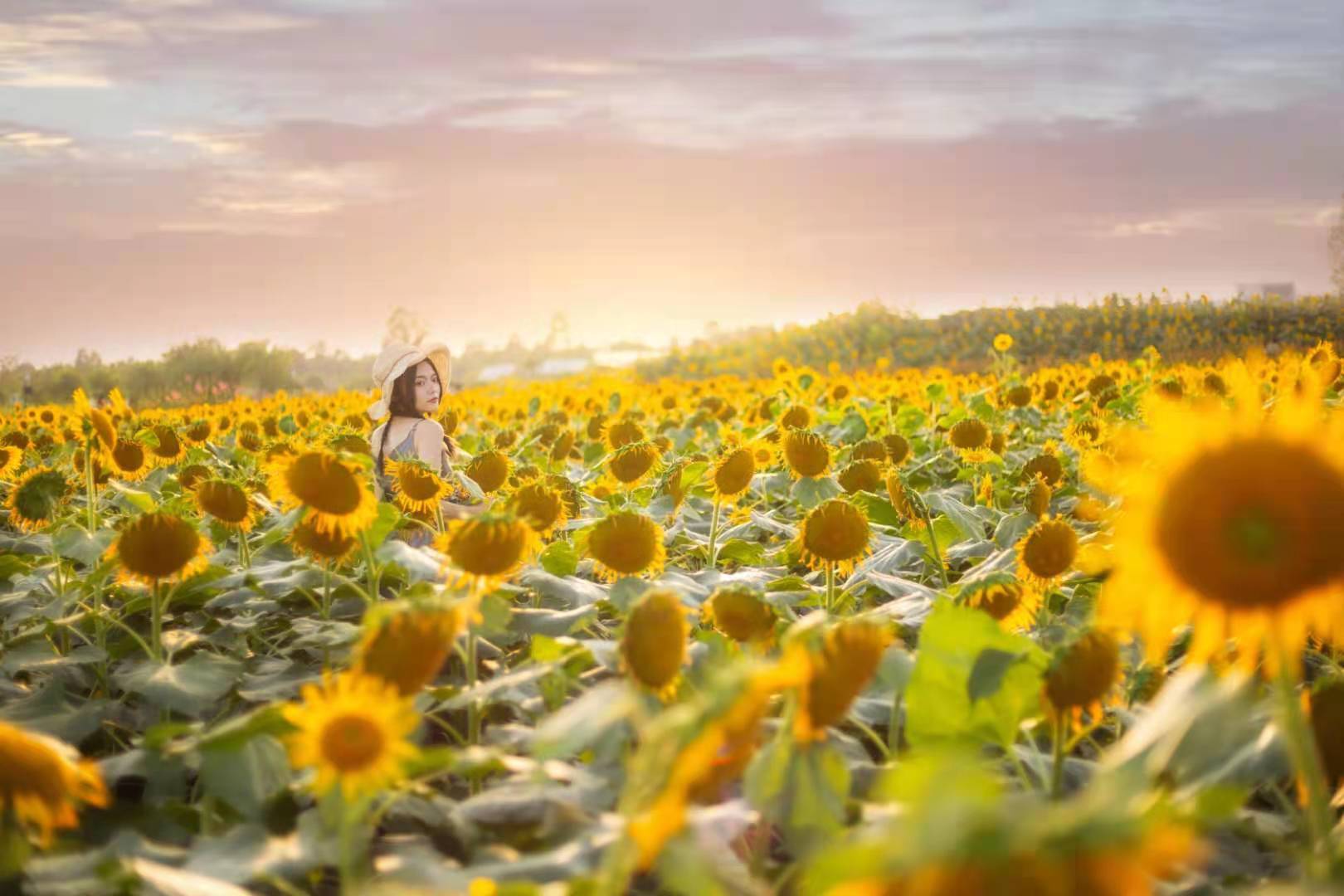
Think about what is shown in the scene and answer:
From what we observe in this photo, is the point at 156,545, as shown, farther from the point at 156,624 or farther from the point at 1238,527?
the point at 1238,527

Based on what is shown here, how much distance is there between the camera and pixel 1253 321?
22.9 m

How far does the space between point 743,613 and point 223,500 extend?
1639 mm

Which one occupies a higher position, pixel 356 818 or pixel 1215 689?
pixel 1215 689

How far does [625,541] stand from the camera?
2602 millimetres

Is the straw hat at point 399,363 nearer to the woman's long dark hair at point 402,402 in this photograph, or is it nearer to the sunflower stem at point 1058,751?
the woman's long dark hair at point 402,402

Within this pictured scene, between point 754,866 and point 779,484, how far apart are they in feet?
11.1

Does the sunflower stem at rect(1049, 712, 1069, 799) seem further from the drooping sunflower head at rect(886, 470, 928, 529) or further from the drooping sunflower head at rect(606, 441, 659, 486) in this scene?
the drooping sunflower head at rect(606, 441, 659, 486)

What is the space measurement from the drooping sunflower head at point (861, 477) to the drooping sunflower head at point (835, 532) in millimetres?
1121

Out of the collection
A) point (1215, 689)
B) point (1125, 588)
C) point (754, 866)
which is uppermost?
point (1125, 588)

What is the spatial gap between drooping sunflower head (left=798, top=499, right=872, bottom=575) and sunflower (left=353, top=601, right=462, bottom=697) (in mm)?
1401

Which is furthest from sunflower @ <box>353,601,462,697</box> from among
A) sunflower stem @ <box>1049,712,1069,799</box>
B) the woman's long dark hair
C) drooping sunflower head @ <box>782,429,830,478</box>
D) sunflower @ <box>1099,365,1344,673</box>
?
the woman's long dark hair

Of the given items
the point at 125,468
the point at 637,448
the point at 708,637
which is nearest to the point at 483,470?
the point at 637,448

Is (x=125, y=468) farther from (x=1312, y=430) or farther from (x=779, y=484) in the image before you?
(x=1312, y=430)

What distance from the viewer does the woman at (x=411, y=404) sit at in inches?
186
